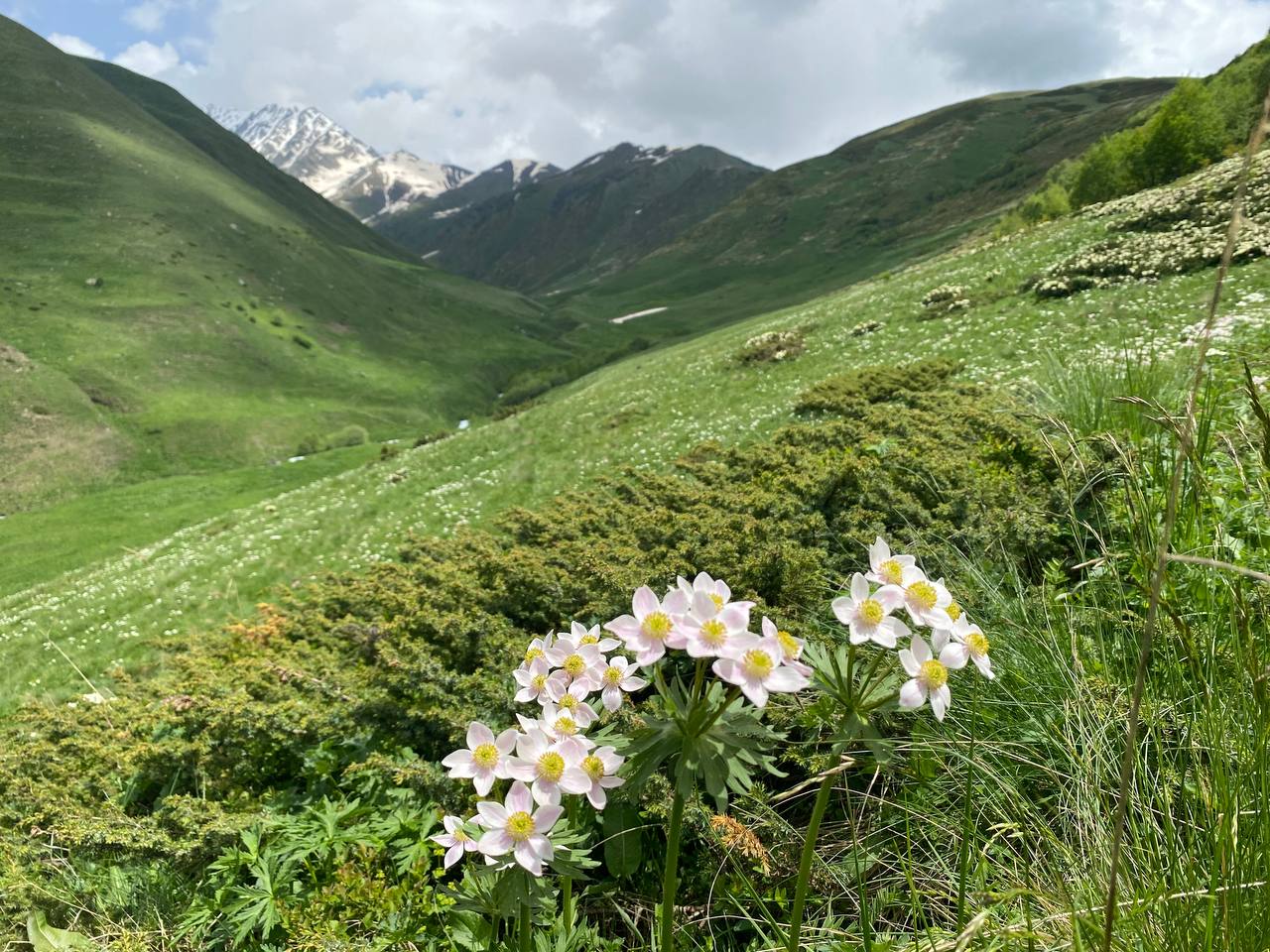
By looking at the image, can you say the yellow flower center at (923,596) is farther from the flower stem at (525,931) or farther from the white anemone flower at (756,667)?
the flower stem at (525,931)

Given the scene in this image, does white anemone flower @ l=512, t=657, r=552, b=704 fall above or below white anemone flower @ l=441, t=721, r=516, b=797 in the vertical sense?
above

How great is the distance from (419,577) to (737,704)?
9874 millimetres

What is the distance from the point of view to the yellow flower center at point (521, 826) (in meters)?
2.13

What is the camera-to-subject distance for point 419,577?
11.3 meters

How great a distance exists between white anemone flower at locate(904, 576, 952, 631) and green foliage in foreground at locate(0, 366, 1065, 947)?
2212mm

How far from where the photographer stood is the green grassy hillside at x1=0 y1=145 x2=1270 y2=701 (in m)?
16.6

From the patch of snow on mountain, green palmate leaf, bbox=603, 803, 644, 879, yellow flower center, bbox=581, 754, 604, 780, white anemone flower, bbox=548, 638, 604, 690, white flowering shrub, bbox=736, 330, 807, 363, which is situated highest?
the patch of snow on mountain

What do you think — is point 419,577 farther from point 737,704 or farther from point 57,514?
point 57,514

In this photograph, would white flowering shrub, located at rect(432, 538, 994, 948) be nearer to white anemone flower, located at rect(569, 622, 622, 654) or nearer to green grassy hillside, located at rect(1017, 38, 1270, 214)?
white anemone flower, located at rect(569, 622, 622, 654)

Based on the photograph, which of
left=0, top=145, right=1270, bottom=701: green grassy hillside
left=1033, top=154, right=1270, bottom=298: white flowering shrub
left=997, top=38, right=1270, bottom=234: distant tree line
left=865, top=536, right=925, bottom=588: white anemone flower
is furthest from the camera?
left=997, top=38, right=1270, bottom=234: distant tree line

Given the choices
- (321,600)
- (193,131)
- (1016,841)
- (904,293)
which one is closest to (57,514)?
(321,600)

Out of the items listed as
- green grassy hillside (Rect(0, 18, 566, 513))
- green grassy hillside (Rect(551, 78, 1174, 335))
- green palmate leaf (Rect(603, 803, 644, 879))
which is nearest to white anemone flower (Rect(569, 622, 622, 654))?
green palmate leaf (Rect(603, 803, 644, 879))

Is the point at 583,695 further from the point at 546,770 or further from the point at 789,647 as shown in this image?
the point at 789,647

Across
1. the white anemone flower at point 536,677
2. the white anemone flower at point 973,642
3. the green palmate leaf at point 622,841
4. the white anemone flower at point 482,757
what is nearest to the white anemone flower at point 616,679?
the white anemone flower at point 536,677
